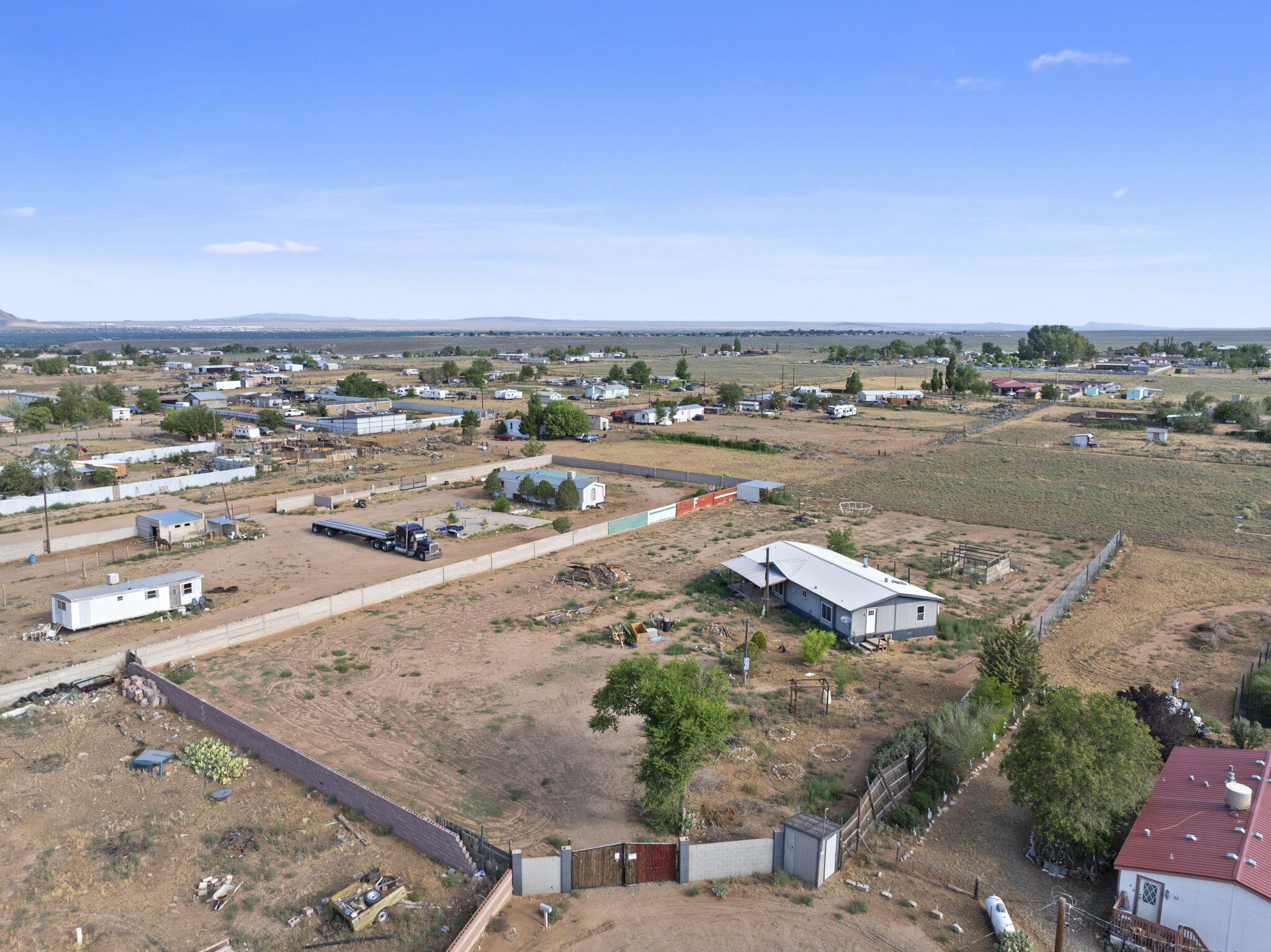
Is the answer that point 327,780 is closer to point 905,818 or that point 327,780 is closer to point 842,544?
point 905,818

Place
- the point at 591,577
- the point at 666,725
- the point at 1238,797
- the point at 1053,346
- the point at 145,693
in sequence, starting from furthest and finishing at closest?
the point at 1053,346
the point at 591,577
the point at 145,693
the point at 666,725
the point at 1238,797

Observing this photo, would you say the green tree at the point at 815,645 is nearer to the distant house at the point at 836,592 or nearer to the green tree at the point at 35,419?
the distant house at the point at 836,592

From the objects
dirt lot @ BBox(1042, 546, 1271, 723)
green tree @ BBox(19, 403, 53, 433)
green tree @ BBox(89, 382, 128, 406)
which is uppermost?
green tree @ BBox(89, 382, 128, 406)

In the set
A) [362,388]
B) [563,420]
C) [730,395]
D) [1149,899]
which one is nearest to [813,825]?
[1149,899]

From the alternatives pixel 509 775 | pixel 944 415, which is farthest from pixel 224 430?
pixel 944 415

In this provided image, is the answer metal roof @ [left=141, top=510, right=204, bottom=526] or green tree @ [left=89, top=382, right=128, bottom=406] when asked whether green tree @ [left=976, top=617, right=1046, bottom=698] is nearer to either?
metal roof @ [left=141, top=510, right=204, bottom=526]

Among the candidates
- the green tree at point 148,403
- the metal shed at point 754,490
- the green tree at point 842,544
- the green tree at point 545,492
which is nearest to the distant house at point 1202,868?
the green tree at point 842,544

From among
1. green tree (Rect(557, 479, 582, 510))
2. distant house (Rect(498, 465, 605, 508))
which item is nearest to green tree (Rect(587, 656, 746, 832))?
green tree (Rect(557, 479, 582, 510))
